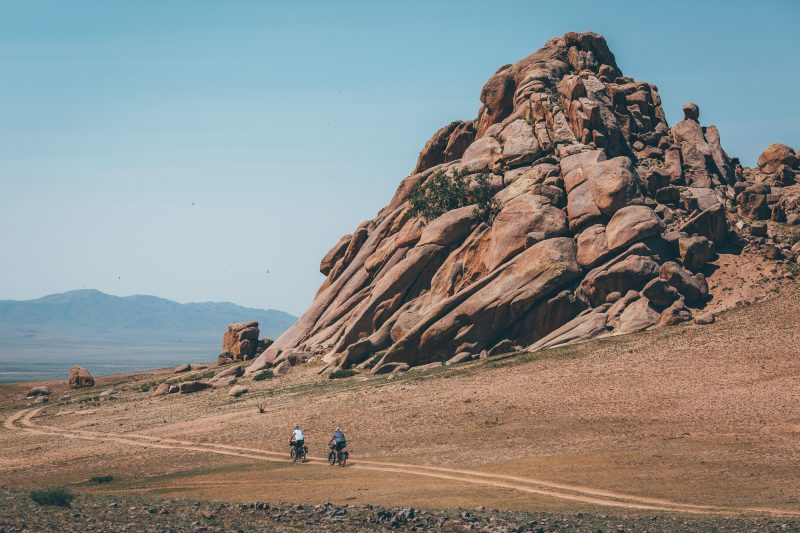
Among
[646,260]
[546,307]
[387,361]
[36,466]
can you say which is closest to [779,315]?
[646,260]

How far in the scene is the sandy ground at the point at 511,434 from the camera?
144 feet

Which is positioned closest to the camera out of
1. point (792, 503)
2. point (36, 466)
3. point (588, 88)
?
point (792, 503)

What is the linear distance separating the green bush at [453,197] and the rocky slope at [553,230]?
0.97m

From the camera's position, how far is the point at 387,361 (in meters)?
87.2

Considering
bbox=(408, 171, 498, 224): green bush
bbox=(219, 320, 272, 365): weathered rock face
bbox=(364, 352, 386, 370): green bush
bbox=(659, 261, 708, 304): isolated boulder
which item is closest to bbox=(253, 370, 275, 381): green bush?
bbox=(364, 352, 386, 370): green bush

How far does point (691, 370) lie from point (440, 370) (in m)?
22.3

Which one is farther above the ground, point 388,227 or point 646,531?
point 388,227

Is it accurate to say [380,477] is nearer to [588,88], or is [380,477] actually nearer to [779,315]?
[779,315]

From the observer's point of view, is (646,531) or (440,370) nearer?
(646,531)

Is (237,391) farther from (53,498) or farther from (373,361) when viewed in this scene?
(53,498)

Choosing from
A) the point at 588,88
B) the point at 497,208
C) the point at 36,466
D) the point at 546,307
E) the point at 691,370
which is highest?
the point at 588,88

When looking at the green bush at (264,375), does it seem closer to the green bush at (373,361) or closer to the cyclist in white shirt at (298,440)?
the green bush at (373,361)

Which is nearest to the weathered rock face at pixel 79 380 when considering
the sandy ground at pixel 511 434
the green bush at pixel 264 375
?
the sandy ground at pixel 511 434

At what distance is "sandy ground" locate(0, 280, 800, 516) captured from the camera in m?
44.0
